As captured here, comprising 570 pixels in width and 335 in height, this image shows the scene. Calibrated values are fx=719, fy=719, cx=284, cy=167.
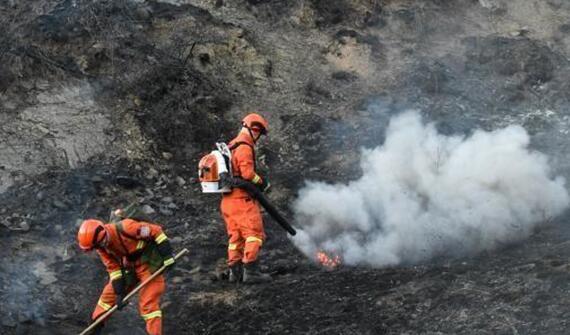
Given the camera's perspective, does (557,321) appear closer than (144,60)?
Yes

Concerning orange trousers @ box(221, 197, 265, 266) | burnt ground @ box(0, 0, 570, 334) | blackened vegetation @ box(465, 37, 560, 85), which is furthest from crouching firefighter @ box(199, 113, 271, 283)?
blackened vegetation @ box(465, 37, 560, 85)

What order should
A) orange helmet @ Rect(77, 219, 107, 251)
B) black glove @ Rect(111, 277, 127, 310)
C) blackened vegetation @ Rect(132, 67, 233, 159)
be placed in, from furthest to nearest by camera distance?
blackened vegetation @ Rect(132, 67, 233, 159), black glove @ Rect(111, 277, 127, 310), orange helmet @ Rect(77, 219, 107, 251)

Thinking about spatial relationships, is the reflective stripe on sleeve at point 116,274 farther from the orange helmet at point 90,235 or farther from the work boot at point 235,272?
the work boot at point 235,272

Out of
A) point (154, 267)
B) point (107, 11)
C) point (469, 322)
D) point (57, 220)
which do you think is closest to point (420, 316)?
point (469, 322)

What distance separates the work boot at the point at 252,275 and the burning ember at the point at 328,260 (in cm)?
69

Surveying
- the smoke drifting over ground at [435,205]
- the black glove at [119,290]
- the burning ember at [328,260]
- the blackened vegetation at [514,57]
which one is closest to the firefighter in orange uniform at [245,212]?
the burning ember at [328,260]

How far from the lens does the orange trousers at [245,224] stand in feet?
25.2

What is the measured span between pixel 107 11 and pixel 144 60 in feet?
3.33

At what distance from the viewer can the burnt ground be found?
7.29 meters

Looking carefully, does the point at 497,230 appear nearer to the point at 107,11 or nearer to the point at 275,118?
the point at 275,118

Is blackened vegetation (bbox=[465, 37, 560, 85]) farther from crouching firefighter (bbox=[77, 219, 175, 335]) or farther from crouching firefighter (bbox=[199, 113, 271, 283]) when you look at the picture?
crouching firefighter (bbox=[77, 219, 175, 335])

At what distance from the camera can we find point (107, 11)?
37.7 ft

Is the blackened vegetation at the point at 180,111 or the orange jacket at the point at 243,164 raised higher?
the blackened vegetation at the point at 180,111

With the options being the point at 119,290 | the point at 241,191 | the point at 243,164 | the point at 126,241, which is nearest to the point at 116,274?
the point at 119,290
